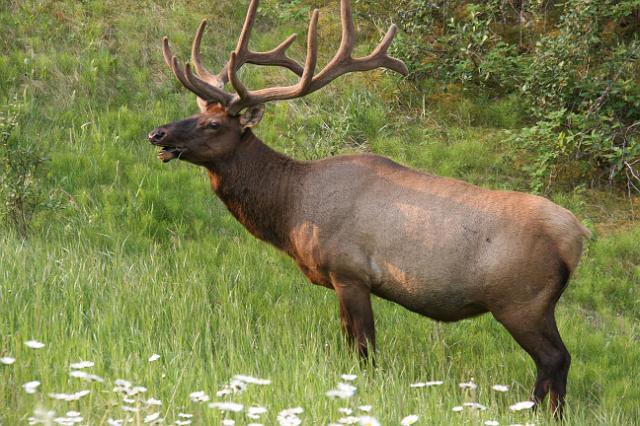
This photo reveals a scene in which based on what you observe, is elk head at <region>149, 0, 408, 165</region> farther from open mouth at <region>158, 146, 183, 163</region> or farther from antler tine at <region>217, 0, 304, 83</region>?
antler tine at <region>217, 0, 304, 83</region>

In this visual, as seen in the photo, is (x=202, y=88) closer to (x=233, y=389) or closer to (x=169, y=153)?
(x=169, y=153)

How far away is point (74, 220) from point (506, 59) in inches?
196

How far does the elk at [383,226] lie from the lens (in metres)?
6.63

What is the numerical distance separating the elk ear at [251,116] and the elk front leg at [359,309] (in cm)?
144

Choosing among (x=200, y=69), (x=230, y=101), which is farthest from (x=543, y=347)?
(x=200, y=69)

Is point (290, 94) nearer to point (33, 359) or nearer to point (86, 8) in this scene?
point (33, 359)

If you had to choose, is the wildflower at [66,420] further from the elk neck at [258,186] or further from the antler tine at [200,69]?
the antler tine at [200,69]

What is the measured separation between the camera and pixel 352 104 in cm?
1130

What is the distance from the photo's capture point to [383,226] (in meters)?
7.03

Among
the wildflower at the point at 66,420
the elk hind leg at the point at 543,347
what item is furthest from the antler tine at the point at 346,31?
the wildflower at the point at 66,420

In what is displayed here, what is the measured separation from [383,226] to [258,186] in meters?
1.14

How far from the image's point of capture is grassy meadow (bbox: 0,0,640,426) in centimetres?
584

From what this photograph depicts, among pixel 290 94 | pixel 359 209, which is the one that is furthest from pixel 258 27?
pixel 359 209

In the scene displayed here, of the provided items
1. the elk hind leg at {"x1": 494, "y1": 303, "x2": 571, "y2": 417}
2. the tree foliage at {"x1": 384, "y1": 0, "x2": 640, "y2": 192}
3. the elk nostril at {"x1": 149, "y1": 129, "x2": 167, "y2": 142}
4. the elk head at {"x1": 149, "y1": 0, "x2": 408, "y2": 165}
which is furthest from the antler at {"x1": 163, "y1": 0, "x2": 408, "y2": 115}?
the tree foliage at {"x1": 384, "y1": 0, "x2": 640, "y2": 192}
